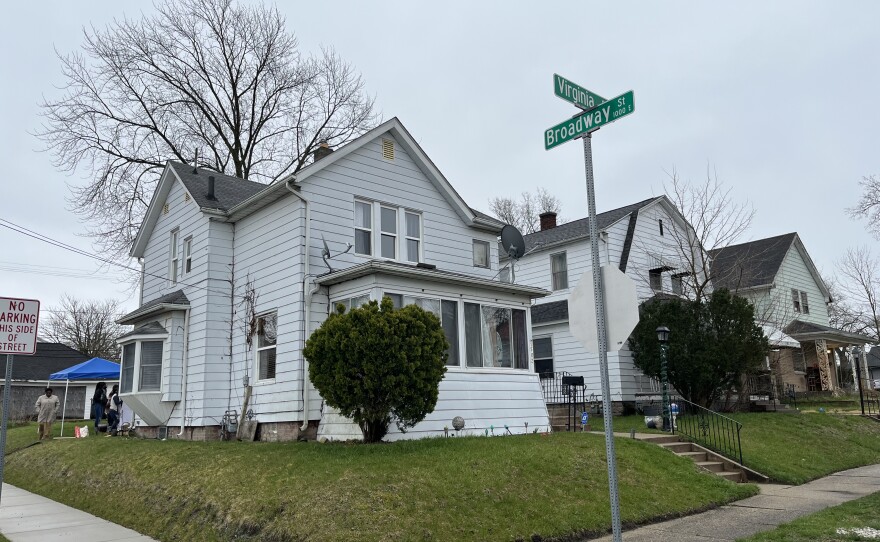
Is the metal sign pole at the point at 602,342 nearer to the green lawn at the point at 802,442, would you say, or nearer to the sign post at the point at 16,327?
the sign post at the point at 16,327

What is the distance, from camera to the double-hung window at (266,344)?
15.5 metres

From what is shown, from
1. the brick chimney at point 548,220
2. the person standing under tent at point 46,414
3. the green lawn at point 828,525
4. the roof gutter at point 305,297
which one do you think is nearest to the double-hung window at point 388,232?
the roof gutter at point 305,297

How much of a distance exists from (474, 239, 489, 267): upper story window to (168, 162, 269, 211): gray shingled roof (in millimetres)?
6723

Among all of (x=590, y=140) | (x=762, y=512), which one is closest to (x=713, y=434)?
(x=762, y=512)

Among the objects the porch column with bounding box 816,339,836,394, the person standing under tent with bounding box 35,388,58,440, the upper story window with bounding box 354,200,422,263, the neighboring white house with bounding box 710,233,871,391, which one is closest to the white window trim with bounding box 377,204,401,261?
the upper story window with bounding box 354,200,422,263

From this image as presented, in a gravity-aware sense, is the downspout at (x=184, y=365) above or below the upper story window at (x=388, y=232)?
below

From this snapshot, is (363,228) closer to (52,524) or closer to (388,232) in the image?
(388,232)

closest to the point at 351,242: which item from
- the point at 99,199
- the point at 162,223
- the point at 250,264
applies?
the point at 250,264

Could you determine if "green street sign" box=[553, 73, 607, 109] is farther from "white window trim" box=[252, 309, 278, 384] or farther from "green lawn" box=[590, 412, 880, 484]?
"white window trim" box=[252, 309, 278, 384]

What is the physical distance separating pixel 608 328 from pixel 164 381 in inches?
564

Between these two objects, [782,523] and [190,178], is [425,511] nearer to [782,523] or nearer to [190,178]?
[782,523]

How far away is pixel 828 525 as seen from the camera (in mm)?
8297

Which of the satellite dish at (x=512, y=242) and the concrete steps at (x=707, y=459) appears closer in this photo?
the concrete steps at (x=707, y=459)

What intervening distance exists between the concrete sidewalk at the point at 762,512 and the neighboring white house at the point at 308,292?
5.33 meters
